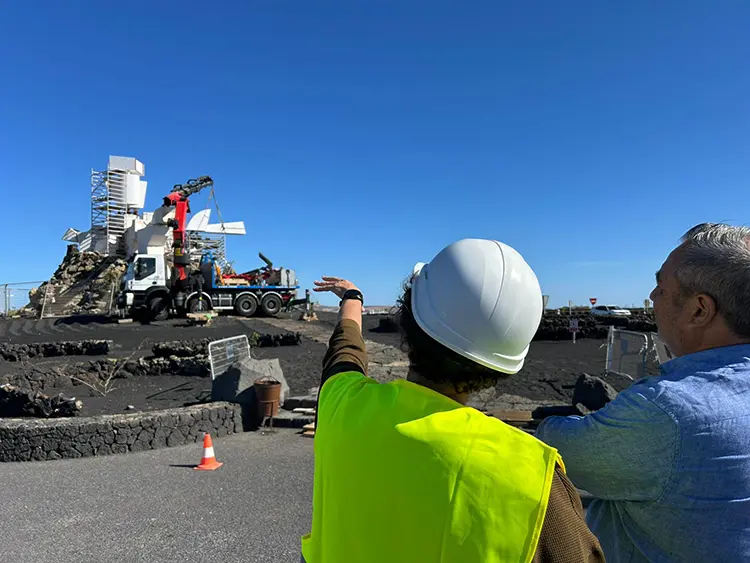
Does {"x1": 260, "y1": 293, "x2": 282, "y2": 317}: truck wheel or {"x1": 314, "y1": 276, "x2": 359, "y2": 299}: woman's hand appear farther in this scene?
{"x1": 260, "y1": 293, "x2": 282, "y2": 317}: truck wheel

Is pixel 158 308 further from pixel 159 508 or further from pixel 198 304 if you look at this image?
pixel 159 508

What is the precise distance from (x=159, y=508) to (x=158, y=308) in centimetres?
2272

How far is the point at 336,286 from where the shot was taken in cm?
199

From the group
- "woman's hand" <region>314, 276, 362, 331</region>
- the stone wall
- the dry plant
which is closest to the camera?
"woman's hand" <region>314, 276, 362, 331</region>

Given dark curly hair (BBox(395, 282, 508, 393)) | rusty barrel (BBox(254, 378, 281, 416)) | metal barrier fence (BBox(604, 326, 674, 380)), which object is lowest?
rusty barrel (BBox(254, 378, 281, 416))

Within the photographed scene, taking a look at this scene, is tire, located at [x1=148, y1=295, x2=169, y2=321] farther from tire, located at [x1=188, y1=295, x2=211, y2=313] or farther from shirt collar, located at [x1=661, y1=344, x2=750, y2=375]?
shirt collar, located at [x1=661, y1=344, x2=750, y2=375]

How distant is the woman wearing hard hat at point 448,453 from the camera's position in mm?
898

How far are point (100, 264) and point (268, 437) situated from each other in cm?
4499

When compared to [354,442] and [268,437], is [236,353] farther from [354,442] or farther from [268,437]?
[354,442]

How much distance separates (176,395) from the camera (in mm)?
10391

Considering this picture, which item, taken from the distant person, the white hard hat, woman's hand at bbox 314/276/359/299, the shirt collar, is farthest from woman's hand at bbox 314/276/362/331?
the shirt collar

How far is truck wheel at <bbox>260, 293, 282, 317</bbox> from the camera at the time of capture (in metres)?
28.7

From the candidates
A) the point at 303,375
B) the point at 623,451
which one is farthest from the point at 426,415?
the point at 303,375

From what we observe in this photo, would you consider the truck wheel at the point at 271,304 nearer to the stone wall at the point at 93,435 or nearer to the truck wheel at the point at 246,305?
the truck wheel at the point at 246,305
